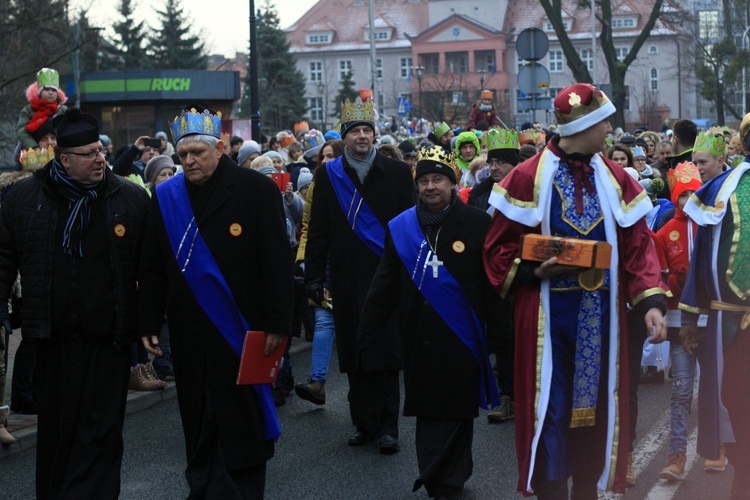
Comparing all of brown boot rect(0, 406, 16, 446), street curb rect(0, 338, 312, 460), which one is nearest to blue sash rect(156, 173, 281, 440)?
brown boot rect(0, 406, 16, 446)

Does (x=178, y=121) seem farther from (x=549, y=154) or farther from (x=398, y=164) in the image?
(x=398, y=164)

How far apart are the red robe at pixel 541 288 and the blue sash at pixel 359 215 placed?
274 centimetres

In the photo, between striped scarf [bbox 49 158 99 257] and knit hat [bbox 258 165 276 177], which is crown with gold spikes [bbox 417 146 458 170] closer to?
striped scarf [bbox 49 158 99 257]

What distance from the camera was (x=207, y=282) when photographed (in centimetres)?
589

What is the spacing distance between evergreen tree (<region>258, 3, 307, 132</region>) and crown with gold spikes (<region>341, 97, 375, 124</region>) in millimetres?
62988

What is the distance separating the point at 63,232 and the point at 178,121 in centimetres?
82

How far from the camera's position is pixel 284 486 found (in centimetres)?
716

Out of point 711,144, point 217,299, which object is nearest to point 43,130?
point 217,299

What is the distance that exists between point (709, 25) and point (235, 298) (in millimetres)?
60087

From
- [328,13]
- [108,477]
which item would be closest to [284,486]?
[108,477]

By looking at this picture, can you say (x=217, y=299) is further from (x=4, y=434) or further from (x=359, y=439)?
(x=4, y=434)

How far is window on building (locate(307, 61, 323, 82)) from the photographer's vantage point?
4550 inches

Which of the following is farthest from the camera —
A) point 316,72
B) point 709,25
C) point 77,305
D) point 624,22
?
point 316,72

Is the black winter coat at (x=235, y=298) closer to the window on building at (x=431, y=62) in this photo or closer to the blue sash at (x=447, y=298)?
the blue sash at (x=447, y=298)
